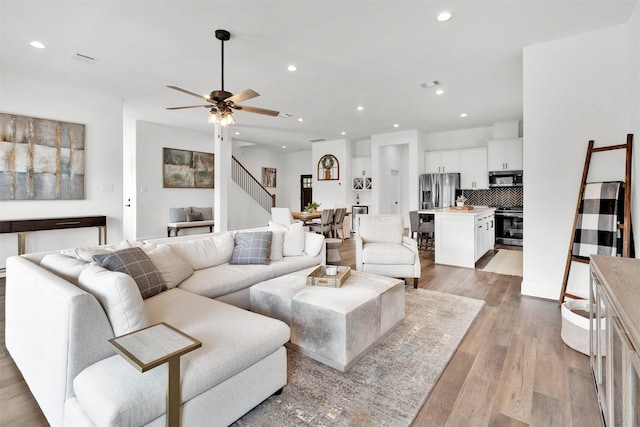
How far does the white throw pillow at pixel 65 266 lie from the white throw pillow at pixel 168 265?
615mm

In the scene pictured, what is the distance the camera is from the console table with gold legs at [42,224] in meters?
4.29

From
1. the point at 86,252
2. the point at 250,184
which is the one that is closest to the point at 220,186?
the point at 250,184

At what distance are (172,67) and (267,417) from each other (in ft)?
13.8

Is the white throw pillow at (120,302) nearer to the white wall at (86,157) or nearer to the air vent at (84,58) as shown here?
the air vent at (84,58)

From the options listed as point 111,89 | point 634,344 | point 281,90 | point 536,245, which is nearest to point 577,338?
point 536,245

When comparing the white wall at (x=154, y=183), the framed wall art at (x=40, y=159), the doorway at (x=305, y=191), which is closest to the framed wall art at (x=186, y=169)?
the white wall at (x=154, y=183)

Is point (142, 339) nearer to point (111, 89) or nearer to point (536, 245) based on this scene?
point (536, 245)

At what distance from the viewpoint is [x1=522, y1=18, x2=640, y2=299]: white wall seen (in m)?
3.15

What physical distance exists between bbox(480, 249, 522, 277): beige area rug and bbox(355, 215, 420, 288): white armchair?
1695mm

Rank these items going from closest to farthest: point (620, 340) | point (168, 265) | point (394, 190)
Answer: point (620, 340)
point (168, 265)
point (394, 190)

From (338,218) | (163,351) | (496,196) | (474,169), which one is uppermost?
(474,169)

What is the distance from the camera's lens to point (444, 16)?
2.94 metres

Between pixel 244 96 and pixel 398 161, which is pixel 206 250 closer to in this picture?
pixel 244 96

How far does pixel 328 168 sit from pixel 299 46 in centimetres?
653
